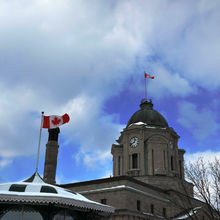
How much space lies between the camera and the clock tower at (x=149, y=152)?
47.2 meters

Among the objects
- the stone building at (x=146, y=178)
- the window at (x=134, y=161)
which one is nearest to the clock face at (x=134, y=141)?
the stone building at (x=146, y=178)

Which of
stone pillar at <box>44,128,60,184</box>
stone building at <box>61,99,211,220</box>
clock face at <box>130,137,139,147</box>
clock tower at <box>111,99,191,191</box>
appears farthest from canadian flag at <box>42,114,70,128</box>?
clock face at <box>130,137,139,147</box>

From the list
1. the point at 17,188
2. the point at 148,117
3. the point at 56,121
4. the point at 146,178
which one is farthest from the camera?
the point at 148,117

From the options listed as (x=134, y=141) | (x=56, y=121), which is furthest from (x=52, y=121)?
(x=134, y=141)

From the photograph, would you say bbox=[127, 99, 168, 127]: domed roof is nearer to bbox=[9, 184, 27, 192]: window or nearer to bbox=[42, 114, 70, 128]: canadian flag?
bbox=[42, 114, 70, 128]: canadian flag

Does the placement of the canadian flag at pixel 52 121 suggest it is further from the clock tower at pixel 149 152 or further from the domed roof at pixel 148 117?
the domed roof at pixel 148 117

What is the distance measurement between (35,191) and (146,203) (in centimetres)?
2252

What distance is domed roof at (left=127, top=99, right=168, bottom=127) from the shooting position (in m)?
52.6

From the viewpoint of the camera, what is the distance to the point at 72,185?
4000 cm

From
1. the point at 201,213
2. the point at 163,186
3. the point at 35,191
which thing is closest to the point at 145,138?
the point at 163,186

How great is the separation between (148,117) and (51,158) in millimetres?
19441

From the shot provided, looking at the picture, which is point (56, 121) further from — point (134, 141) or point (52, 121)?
point (134, 141)

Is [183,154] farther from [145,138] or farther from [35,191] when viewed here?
[35,191]

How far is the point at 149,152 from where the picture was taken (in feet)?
160
